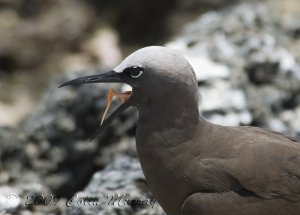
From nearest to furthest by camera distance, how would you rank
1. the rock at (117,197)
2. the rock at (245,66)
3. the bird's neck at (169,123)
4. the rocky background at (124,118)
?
the bird's neck at (169,123) → the rock at (117,197) → the rocky background at (124,118) → the rock at (245,66)

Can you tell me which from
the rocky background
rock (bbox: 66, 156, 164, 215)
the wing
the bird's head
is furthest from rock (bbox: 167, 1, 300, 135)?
the bird's head

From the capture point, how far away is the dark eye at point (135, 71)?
5.06 m

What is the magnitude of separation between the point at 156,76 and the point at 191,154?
0.53 metres

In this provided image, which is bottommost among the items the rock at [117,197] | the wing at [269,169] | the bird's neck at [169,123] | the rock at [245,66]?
the rock at [117,197]

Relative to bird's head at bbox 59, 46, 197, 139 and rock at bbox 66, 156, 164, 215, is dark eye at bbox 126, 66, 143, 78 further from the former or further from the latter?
rock at bbox 66, 156, 164, 215

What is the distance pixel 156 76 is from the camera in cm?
505

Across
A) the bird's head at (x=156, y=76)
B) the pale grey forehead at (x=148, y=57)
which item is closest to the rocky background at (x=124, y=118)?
the bird's head at (x=156, y=76)

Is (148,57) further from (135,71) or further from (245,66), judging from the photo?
(245,66)

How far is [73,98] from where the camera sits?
739cm

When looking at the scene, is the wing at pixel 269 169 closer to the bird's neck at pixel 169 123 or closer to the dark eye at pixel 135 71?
the bird's neck at pixel 169 123

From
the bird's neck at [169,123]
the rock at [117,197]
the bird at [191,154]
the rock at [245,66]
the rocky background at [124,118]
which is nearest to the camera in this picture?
the bird at [191,154]

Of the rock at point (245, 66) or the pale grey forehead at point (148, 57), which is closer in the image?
the pale grey forehead at point (148, 57)

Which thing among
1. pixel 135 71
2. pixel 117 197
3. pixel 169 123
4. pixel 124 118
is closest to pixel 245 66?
pixel 124 118

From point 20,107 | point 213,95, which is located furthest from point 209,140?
point 20,107
